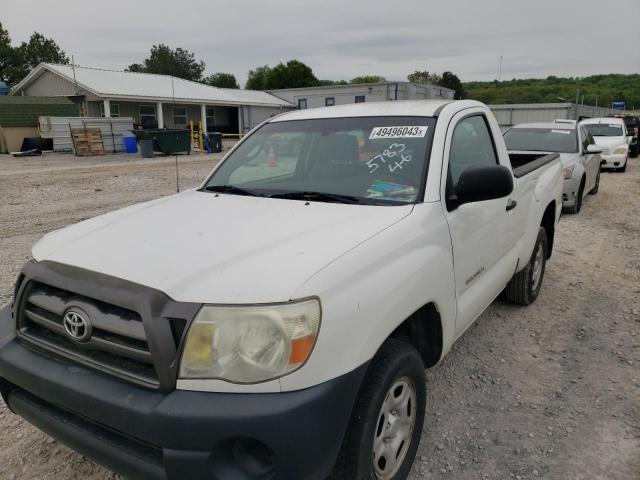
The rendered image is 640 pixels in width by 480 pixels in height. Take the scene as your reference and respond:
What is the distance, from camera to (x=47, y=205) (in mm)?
10492

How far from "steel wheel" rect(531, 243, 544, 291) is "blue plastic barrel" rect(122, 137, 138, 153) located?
22460 millimetres

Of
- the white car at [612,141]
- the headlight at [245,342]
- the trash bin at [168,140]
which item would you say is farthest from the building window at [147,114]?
the headlight at [245,342]

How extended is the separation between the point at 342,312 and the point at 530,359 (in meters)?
2.56

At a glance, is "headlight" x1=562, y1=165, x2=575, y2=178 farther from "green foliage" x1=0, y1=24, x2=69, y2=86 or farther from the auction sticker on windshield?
"green foliage" x1=0, y1=24, x2=69, y2=86

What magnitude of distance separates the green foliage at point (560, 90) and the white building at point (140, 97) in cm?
3522

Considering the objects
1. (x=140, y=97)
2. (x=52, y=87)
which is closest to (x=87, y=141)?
(x=140, y=97)

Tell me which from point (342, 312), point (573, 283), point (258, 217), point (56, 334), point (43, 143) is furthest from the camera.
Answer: point (43, 143)

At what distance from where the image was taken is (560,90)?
71.8 meters

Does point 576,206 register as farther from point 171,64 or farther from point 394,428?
point 171,64

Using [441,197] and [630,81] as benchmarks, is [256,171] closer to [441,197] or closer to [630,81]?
[441,197]

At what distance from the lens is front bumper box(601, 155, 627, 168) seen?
51.2ft

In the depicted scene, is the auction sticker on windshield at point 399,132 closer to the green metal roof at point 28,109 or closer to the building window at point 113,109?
the green metal roof at point 28,109

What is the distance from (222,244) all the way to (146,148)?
2124 cm

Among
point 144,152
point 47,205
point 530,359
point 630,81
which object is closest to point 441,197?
point 530,359
